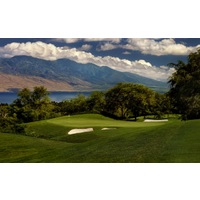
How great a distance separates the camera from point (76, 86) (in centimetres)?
1120

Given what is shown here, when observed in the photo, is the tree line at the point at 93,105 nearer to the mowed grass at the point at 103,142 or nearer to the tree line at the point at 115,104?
the tree line at the point at 115,104

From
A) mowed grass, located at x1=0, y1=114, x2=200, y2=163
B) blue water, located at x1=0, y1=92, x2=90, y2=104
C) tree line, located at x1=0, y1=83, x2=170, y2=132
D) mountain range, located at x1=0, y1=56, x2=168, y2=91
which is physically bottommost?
mowed grass, located at x1=0, y1=114, x2=200, y2=163

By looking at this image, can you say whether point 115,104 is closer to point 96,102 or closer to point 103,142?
point 96,102

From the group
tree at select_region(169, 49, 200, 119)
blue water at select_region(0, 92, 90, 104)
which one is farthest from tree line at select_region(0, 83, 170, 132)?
tree at select_region(169, 49, 200, 119)

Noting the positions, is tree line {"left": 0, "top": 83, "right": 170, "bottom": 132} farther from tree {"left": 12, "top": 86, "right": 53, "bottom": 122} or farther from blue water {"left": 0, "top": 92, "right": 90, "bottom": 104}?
blue water {"left": 0, "top": 92, "right": 90, "bottom": 104}

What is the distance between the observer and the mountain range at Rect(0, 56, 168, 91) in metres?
10.8

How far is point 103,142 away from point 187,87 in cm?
329

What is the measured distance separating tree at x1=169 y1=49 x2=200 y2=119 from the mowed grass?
44 cm

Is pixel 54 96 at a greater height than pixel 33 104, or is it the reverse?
pixel 54 96

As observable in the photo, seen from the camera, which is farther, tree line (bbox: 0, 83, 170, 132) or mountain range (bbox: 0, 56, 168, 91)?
mountain range (bbox: 0, 56, 168, 91)

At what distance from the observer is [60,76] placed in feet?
37.3

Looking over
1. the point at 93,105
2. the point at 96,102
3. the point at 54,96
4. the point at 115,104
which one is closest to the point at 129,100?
the point at 115,104
